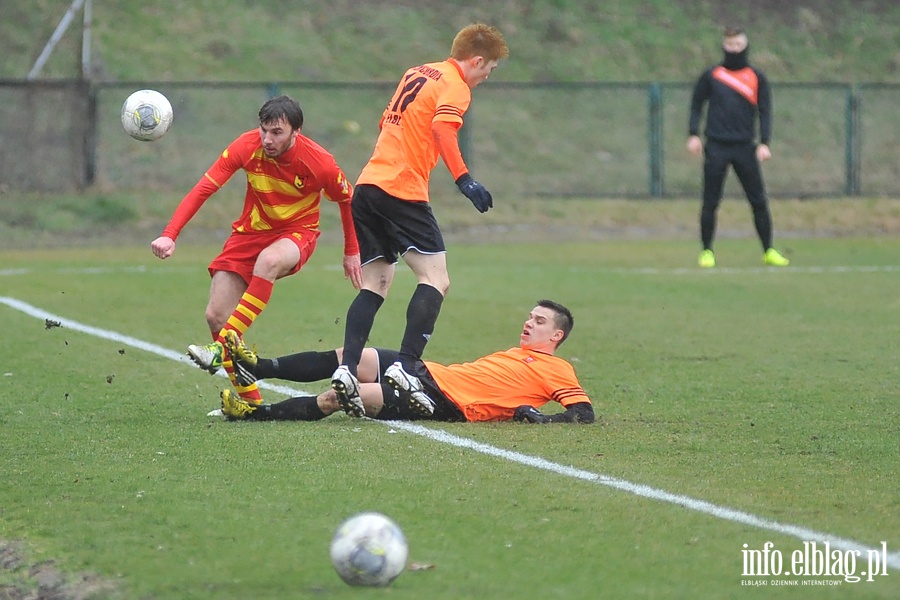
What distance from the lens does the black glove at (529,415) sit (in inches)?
277

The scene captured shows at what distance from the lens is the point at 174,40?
27688 millimetres

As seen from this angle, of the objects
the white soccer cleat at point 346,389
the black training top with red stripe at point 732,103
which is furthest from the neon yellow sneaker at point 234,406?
the black training top with red stripe at point 732,103

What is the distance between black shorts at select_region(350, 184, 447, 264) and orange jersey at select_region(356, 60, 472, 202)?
0.05m

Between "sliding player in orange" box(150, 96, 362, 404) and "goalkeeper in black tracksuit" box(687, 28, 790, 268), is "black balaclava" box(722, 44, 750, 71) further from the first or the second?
"sliding player in orange" box(150, 96, 362, 404)

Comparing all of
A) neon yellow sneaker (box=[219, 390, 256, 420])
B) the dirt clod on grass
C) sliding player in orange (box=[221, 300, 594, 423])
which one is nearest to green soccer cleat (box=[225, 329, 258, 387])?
sliding player in orange (box=[221, 300, 594, 423])

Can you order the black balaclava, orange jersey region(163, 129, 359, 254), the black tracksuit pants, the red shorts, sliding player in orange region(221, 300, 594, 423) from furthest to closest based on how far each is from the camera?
the black balaclava < the black tracksuit pants < the red shorts < orange jersey region(163, 129, 359, 254) < sliding player in orange region(221, 300, 594, 423)

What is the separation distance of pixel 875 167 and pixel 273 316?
17.3 meters

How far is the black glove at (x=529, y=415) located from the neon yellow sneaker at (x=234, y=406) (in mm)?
1399

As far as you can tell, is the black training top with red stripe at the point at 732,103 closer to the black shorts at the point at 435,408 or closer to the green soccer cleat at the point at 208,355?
the black shorts at the point at 435,408

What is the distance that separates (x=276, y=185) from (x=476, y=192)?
1.21 meters

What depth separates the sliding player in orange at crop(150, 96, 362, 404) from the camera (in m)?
7.08

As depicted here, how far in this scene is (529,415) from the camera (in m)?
7.06

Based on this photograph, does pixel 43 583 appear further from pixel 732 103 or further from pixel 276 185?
pixel 732 103

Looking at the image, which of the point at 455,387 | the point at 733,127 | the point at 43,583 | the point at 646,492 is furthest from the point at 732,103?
the point at 43,583
